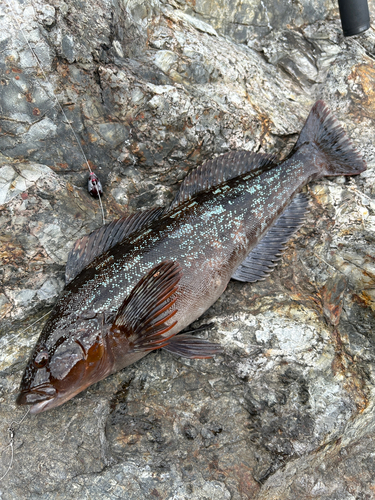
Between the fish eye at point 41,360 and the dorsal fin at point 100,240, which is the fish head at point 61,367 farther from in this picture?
the dorsal fin at point 100,240

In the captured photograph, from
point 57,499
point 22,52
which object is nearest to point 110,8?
point 22,52

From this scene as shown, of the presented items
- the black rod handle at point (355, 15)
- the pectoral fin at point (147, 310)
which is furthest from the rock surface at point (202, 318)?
the black rod handle at point (355, 15)

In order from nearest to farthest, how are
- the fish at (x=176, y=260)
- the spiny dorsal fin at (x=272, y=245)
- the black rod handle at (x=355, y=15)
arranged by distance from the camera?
the fish at (x=176, y=260) → the spiny dorsal fin at (x=272, y=245) → the black rod handle at (x=355, y=15)

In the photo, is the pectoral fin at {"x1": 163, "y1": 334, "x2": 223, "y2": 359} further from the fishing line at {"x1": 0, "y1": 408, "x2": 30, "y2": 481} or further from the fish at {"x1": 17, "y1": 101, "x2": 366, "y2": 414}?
the fishing line at {"x1": 0, "y1": 408, "x2": 30, "y2": 481}

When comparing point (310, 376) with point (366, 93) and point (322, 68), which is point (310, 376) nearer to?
point (366, 93)

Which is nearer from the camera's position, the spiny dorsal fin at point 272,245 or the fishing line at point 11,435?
the fishing line at point 11,435

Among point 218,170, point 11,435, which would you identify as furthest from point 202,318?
point 11,435
